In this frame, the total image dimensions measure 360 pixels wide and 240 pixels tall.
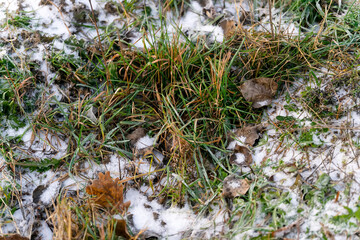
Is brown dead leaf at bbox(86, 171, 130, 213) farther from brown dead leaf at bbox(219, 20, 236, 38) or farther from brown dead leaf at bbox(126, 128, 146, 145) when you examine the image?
brown dead leaf at bbox(219, 20, 236, 38)

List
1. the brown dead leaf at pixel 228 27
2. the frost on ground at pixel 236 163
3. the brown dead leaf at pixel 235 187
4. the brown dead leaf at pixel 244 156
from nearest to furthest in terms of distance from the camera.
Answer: the frost on ground at pixel 236 163 → the brown dead leaf at pixel 235 187 → the brown dead leaf at pixel 244 156 → the brown dead leaf at pixel 228 27

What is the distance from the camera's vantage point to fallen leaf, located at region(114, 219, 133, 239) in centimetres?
179

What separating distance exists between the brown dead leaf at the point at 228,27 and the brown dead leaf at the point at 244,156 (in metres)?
0.98

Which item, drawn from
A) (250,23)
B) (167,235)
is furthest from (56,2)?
(167,235)

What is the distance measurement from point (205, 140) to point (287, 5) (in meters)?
1.48

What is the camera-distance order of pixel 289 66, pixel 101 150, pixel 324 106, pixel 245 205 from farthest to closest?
pixel 289 66 → pixel 101 150 → pixel 324 106 → pixel 245 205

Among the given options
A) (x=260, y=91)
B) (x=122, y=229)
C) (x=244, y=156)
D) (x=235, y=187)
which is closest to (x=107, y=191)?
(x=122, y=229)

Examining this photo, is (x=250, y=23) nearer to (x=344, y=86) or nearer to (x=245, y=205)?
(x=344, y=86)

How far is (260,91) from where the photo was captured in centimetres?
232

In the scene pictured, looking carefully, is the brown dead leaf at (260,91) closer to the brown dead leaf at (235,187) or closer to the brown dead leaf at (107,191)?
the brown dead leaf at (235,187)

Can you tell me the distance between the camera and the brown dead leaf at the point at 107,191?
1937mm

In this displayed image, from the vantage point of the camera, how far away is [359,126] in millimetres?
1857

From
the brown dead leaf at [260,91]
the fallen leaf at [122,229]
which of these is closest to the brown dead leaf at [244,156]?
the brown dead leaf at [260,91]

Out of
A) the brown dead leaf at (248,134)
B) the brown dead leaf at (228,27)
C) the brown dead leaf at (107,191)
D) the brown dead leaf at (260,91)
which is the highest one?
the brown dead leaf at (228,27)
